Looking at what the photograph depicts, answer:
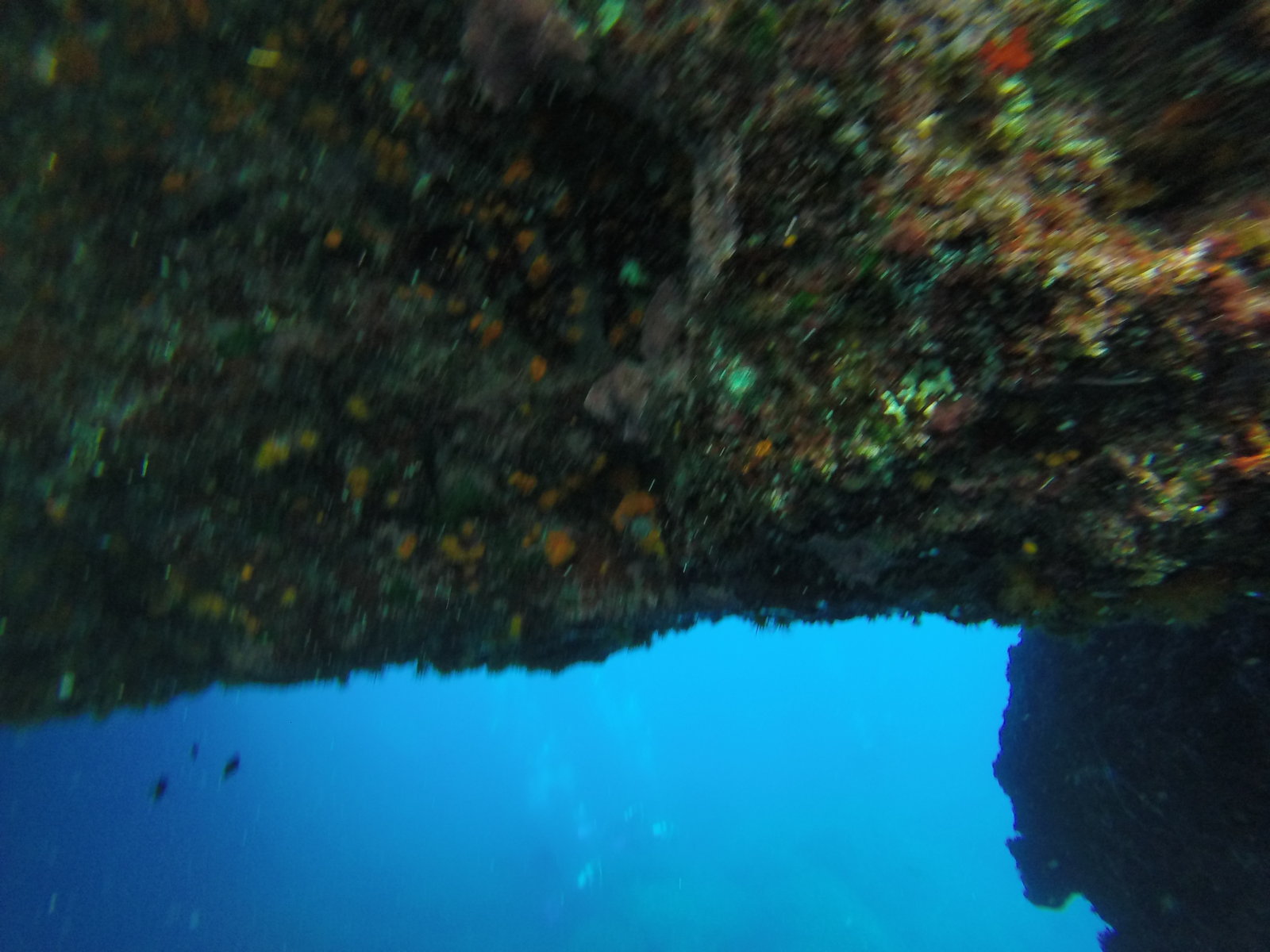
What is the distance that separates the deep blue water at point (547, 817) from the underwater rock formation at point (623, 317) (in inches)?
90.3

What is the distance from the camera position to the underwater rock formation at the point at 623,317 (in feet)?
7.16

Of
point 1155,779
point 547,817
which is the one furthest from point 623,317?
point 547,817

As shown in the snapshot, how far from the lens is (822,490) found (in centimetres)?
275

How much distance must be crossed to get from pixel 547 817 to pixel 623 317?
186 feet

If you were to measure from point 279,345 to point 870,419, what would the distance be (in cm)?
339

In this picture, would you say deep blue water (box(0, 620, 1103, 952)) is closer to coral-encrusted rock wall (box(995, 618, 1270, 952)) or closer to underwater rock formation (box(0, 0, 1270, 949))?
underwater rock formation (box(0, 0, 1270, 949))

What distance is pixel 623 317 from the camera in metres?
3.64

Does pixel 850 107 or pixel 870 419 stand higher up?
pixel 850 107

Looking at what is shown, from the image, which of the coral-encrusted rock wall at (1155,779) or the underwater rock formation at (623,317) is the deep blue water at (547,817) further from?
the coral-encrusted rock wall at (1155,779)

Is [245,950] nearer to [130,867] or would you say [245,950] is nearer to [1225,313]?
[130,867]

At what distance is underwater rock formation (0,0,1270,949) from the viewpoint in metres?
2.18

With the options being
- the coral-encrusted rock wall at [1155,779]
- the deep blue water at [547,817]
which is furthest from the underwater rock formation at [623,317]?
the deep blue water at [547,817]

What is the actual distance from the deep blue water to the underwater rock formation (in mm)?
2294

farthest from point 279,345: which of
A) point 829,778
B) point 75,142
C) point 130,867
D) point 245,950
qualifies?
point 829,778
